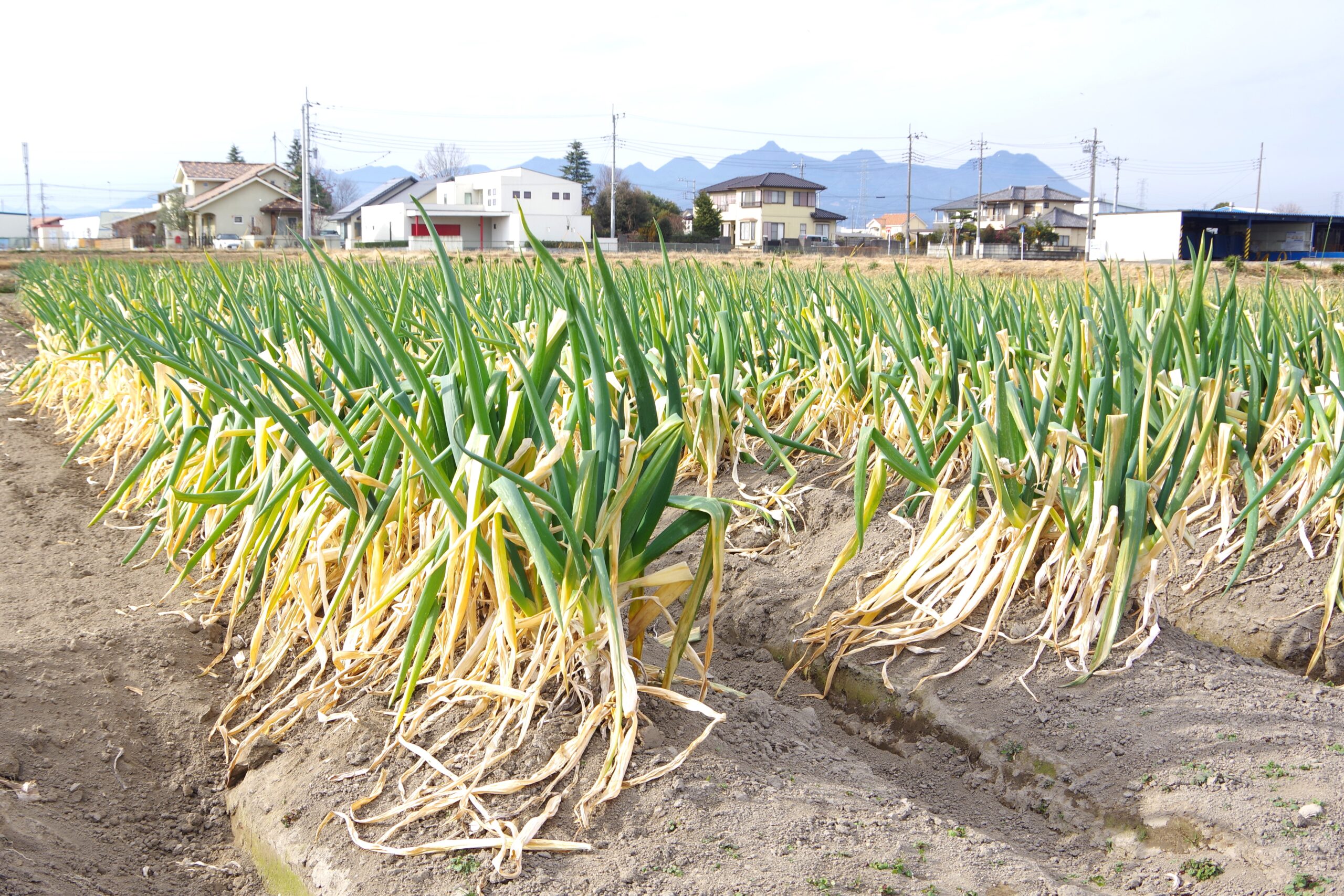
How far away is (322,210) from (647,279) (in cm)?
5855

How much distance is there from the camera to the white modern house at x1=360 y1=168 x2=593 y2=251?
42719mm

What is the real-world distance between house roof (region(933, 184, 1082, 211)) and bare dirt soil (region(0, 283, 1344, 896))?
209 ft

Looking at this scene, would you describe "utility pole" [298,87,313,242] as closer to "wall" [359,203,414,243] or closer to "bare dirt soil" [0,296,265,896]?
"wall" [359,203,414,243]

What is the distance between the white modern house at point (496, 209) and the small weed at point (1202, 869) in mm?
40742

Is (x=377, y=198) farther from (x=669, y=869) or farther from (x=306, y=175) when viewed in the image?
(x=669, y=869)

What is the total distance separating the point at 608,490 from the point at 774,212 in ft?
185

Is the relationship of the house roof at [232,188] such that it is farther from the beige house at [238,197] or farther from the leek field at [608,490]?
the leek field at [608,490]

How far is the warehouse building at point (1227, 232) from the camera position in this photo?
3481 cm

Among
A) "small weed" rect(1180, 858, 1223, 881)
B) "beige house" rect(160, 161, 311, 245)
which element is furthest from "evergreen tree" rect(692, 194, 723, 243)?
"small weed" rect(1180, 858, 1223, 881)

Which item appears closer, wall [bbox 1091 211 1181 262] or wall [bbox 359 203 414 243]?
wall [bbox 1091 211 1181 262]

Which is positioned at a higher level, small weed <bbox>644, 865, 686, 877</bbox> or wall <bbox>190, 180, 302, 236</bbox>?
wall <bbox>190, 180, 302, 236</bbox>

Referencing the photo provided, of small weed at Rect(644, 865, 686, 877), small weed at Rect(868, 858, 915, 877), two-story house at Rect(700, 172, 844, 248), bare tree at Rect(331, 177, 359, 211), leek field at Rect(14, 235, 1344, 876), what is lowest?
small weed at Rect(868, 858, 915, 877)

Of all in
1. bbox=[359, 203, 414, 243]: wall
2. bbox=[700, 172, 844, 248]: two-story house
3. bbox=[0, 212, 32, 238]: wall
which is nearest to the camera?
bbox=[359, 203, 414, 243]: wall

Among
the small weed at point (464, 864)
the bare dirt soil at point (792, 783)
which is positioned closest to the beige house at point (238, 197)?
the bare dirt soil at point (792, 783)
